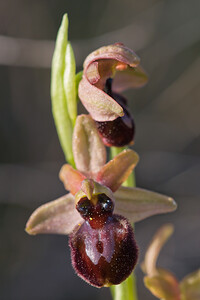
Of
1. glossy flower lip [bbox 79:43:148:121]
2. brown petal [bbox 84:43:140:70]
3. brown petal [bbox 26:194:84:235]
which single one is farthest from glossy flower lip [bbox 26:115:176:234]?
brown petal [bbox 84:43:140:70]

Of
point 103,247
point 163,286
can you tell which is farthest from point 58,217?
point 163,286

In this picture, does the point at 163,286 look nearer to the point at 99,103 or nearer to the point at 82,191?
the point at 82,191

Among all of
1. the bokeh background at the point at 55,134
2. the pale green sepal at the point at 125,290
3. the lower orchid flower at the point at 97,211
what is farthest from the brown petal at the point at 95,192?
the bokeh background at the point at 55,134

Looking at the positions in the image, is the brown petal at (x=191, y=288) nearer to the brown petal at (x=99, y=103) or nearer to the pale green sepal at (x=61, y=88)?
the pale green sepal at (x=61, y=88)

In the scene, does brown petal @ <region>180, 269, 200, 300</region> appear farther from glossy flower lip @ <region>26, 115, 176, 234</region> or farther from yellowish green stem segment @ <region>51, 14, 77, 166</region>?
yellowish green stem segment @ <region>51, 14, 77, 166</region>

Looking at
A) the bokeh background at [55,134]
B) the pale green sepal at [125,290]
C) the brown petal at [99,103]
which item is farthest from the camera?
the bokeh background at [55,134]

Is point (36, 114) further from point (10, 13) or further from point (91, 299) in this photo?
point (91, 299)
